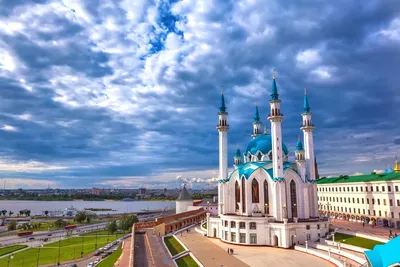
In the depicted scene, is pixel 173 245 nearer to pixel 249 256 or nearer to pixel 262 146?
pixel 249 256

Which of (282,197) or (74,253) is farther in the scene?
(74,253)

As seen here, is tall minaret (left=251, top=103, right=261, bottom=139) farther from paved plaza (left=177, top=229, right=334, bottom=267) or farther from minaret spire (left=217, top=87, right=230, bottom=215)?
paved plaza (left=177, top=229, right=334, bottom=267)

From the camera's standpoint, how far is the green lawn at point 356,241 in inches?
1123

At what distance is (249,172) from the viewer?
39406 millimetres

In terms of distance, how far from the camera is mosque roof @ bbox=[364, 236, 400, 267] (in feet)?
61.1

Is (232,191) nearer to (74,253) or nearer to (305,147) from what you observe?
(305,147)

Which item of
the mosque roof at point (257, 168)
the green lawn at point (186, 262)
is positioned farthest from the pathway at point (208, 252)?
the mosque roof at point (257, 168)

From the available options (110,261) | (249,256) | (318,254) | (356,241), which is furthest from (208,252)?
(356,241)

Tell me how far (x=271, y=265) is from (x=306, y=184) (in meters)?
15.1

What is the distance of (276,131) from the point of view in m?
38.7

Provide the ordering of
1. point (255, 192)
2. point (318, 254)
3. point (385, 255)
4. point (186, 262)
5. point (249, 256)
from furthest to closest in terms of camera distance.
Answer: point (255, 192) < point (249, 256) < point (186, 262) < point (318, 254) < point (385, 255)

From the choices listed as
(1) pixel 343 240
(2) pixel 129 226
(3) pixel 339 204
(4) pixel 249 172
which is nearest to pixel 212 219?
(4) pixel 249 172

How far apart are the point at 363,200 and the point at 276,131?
19.1 metres

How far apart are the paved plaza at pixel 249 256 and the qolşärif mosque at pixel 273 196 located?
1774 mm
